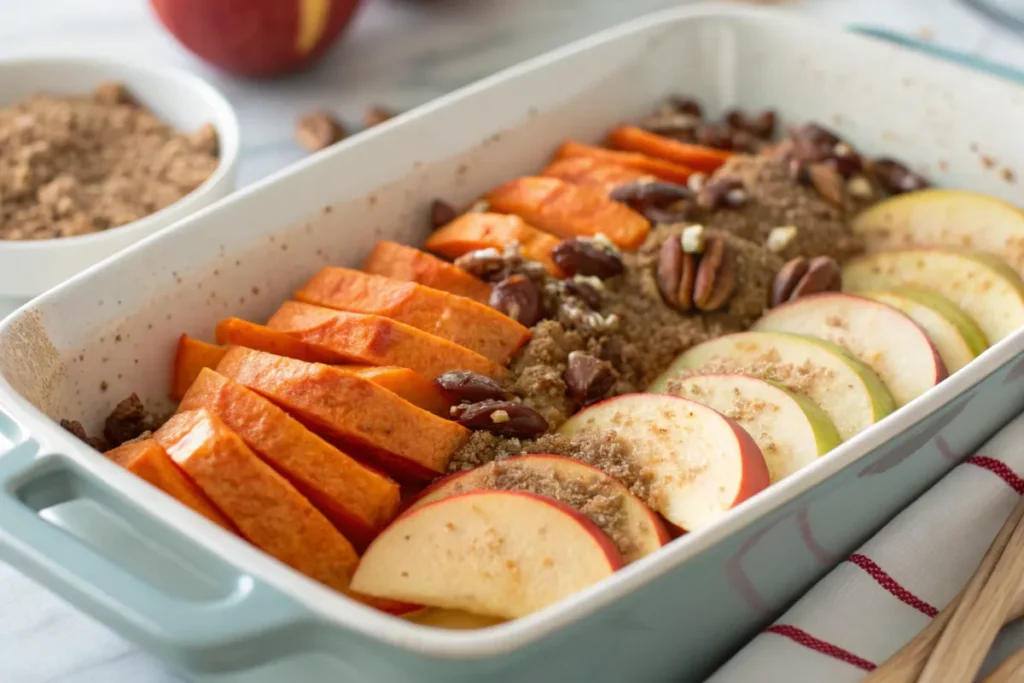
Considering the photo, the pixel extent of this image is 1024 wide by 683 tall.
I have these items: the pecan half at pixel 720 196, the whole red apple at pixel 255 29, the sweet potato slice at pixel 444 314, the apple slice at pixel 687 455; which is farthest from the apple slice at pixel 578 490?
the whole red apple at pixel 255 29

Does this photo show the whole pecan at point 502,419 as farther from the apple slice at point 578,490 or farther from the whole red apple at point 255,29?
the whole red apple at point 255,29

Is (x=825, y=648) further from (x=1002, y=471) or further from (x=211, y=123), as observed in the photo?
(x=211, y=123)

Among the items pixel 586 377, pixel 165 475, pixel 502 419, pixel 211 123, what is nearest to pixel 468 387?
pixel 502 419

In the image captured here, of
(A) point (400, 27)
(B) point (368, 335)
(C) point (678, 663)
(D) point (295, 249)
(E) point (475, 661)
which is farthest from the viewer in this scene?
(A) point (400, 27)

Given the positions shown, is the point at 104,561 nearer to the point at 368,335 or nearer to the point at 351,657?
the point at 351,657

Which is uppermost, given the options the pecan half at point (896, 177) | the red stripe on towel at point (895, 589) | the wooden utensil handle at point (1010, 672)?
the pecan half at point (896, 177)

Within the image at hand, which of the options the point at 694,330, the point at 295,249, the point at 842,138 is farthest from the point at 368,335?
the point at 842,138

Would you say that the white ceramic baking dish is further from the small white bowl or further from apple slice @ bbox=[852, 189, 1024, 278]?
the small white bowl
